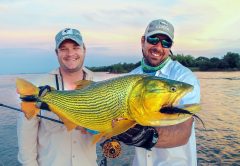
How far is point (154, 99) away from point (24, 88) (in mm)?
1558

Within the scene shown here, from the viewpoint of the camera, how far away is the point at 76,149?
463 centimetres

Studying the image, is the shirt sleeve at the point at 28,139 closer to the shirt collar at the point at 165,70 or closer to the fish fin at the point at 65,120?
the fish fin at the point at 65,120

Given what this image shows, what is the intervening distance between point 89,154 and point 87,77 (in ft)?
3.47

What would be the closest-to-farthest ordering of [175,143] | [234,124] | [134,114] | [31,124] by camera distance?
[134,114] < [175,143] < [31,124] < [234,124]

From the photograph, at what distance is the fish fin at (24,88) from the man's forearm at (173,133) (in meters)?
1.42

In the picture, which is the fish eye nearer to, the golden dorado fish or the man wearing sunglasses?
the golden dorado fish

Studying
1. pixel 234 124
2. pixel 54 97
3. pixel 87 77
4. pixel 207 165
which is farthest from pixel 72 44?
pixel 234 124

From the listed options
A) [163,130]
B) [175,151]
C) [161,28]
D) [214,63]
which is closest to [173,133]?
[163,130]

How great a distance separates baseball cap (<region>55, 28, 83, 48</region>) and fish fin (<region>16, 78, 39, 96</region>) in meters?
0.96

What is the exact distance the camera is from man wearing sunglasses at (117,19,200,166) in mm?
3371

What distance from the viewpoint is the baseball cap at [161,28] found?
4.02 m

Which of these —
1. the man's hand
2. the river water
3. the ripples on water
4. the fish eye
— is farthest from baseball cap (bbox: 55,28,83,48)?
the ripples on water

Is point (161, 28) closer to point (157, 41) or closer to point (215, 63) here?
point (157, 41)

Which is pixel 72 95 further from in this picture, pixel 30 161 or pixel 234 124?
pixel 234 124
